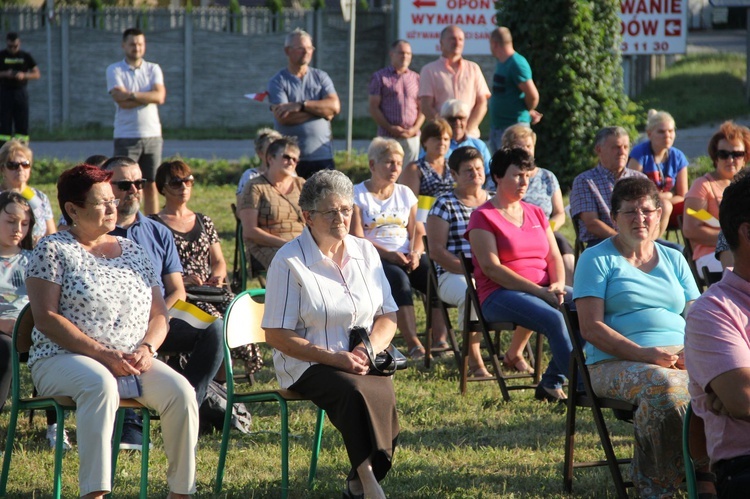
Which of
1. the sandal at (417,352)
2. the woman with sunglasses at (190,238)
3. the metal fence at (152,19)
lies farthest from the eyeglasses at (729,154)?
the metal fence at (152,19)

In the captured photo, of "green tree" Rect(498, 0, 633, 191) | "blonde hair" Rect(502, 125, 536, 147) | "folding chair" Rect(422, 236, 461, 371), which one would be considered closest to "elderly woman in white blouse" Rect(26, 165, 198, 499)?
"folding chair" Rect(422, 236, 461, 371)

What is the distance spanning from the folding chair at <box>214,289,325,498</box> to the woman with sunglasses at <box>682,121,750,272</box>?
353cm

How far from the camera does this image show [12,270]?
5711mm

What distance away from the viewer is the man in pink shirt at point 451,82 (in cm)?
1067

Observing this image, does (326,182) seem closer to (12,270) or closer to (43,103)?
(12,270)

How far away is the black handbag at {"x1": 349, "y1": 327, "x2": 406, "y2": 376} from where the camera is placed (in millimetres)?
4660

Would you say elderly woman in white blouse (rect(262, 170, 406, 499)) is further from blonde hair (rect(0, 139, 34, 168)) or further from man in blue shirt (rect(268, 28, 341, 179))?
man in blue shirt (rect(268, 28, 341, 179))

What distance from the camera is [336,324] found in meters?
4.74

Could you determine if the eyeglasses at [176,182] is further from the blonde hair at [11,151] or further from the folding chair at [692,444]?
the folding chair at [692,444]

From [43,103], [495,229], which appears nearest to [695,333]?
[495,229]

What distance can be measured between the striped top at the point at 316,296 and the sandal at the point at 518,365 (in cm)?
244

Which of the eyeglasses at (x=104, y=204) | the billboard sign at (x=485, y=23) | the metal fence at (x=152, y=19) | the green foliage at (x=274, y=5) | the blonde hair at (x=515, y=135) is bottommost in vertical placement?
the eyeglasses at (x=104, y=204)

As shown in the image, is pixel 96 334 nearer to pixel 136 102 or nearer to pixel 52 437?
pixel 52 437

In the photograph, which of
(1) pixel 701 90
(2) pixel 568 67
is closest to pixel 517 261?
(2) pixel 568 67
